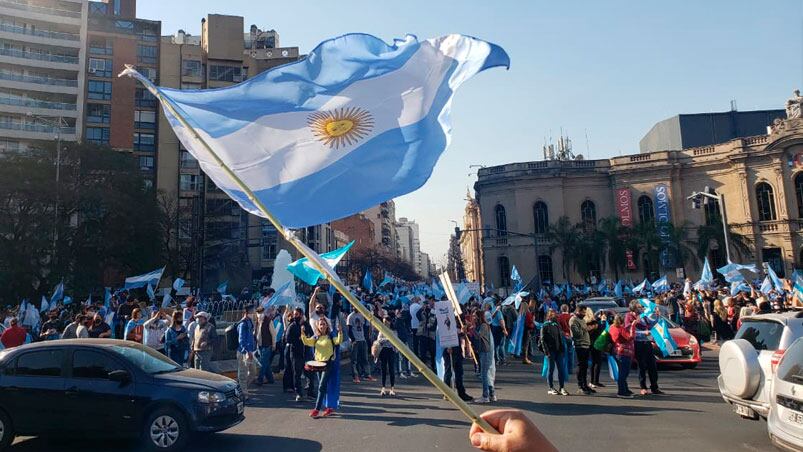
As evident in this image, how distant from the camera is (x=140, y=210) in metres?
40.9

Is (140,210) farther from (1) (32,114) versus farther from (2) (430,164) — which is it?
(2) (430,164)

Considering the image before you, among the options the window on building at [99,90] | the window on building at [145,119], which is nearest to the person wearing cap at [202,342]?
the window on building at [145,119]

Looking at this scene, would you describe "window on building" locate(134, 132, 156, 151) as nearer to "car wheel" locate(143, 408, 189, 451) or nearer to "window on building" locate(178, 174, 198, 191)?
"window on building" locate(178, 174, 198, 191)

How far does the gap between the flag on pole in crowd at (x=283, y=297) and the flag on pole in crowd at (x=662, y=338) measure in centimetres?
974

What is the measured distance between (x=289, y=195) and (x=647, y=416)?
24.1 ft

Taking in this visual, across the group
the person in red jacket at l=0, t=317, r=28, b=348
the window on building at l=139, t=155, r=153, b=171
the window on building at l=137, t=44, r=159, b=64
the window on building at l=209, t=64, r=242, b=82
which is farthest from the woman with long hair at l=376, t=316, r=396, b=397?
the window on building at l=137, t=44, r=159, b=64

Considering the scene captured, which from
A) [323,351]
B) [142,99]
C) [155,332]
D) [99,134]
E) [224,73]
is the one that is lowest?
[323,351]

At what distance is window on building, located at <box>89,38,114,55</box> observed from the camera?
58812 millimetres

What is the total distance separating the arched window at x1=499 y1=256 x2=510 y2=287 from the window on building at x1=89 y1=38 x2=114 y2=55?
46.7 meters

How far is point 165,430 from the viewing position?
773 centimetres

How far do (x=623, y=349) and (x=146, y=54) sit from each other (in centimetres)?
6261

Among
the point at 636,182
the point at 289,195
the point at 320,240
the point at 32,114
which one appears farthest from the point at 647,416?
the point at 320,240

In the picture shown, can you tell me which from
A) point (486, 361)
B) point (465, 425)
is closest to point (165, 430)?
point (465, 425)

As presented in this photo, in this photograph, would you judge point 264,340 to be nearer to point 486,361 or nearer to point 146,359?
point 146,359
